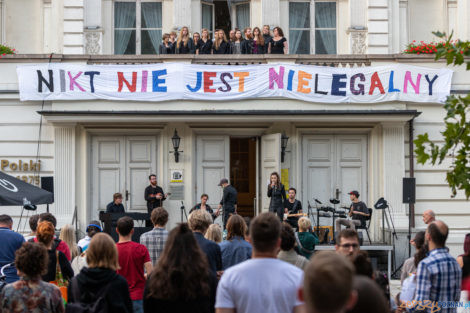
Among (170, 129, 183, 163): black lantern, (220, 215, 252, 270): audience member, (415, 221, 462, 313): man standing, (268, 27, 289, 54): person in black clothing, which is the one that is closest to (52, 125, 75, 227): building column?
(170, 129, 183, 163): black lantern

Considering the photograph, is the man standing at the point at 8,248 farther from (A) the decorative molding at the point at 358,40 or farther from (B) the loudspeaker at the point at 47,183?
(A) the decorative molding at the point at 358,40

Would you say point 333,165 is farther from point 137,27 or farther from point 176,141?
point 137,27

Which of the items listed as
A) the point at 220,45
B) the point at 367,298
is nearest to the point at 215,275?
the point at 367,298

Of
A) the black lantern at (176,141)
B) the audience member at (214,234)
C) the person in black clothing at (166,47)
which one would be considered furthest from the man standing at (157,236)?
the person in black clothing at (166,47)

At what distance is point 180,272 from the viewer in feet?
18.7

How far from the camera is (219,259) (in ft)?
25.6

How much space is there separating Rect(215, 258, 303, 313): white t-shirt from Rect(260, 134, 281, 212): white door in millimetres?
14043

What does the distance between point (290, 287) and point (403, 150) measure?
1518cm

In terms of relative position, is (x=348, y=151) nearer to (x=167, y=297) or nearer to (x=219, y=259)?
(x=219, y=259)

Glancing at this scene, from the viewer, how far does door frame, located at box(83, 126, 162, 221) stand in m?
19.6

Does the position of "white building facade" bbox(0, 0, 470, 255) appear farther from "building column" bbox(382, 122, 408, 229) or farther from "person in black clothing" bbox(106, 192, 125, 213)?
"person in black clothing" bbox(106, 192, 125, 213)

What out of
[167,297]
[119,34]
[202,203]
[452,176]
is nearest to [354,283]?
[167,297]

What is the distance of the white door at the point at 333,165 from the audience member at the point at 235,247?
38.5ft

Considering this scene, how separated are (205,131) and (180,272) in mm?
14436
